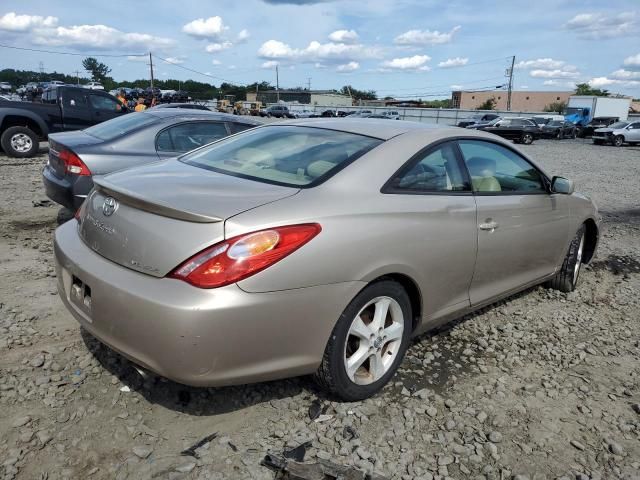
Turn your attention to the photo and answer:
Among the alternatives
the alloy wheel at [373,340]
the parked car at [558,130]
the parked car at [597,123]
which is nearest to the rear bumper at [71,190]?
the alloy wheel at [373,340]

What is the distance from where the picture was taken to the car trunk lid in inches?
89.0

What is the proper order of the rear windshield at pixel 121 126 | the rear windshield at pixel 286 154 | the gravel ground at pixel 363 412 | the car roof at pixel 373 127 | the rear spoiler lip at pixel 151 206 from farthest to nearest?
1. the rear windshield at pixel 121 126
2. the car roof at pixel 373 127
3. the rear windshield at pixel 286 154
4. the gravel ground at pixel 363 412
5. the rear spoiler lip at pixel 151 206

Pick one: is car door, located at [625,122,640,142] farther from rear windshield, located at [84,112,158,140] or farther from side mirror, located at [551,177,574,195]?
rear windshield, located at [84,112,158,140]

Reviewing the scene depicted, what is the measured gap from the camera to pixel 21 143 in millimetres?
11430

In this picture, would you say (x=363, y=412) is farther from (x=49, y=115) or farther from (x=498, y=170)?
(x=49, y=115)

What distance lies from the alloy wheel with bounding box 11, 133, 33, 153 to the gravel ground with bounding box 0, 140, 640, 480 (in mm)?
8836

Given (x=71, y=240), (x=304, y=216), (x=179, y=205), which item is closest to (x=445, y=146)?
(x=304, y=216)

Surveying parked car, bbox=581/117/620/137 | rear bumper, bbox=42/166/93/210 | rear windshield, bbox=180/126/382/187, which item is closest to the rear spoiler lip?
rear windshield, bbox=180/126/382/187

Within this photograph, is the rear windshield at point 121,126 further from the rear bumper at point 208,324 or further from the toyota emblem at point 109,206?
the rear bumper at point 208,324

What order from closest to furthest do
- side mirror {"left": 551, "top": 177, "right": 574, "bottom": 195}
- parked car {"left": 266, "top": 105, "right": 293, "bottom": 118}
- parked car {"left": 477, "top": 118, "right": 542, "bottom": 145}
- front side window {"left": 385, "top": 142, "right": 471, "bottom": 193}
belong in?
front side window {"left": 385, "top": 142, "right": 471, "bottom": 193}, side mirror {"left": 551, "top": 177, "right": 574, "bottom": 195}, parked car {"left": 477, "top": 118, "right": 542, "bottom": 145}, parked car {"left": 266, "top": 105, "right": 293, "bottom": 118}

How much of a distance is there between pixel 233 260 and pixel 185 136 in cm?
433

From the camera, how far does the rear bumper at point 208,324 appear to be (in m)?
2.16

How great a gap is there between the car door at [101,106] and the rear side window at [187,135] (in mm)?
7552

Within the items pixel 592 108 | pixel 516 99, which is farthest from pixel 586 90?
pixel 592 108
